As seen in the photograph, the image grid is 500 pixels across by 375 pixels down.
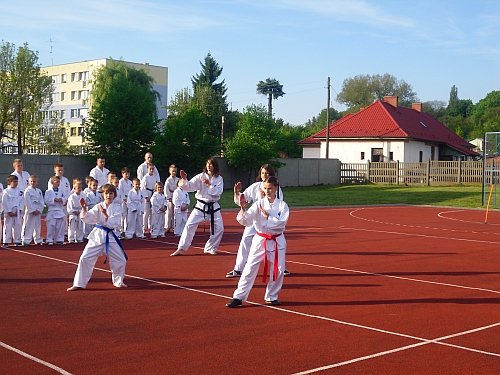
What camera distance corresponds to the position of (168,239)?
1842 centimetres

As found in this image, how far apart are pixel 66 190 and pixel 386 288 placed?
973 cm

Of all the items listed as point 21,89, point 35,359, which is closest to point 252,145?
point 21,89

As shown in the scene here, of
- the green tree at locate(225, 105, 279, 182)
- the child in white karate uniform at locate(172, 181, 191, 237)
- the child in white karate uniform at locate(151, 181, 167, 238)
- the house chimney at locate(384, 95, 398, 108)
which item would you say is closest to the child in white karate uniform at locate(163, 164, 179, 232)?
the child in white karate uniform at locate(151, 181, 167, 238)

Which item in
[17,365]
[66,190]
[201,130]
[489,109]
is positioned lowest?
[17,365]

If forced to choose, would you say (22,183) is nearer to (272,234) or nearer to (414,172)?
(272,234)

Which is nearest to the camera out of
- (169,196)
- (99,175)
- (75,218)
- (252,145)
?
(75,218)

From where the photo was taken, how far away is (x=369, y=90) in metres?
96.6

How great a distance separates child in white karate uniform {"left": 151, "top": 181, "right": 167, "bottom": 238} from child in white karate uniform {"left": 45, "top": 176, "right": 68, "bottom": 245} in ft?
8.87

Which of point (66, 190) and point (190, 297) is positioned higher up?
point (66, 190)

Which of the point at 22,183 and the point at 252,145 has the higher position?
the point at 252,145

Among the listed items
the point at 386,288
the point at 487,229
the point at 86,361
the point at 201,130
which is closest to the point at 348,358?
the point at 86,361

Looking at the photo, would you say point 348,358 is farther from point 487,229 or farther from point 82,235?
point 487,229

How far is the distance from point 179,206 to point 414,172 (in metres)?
33.6

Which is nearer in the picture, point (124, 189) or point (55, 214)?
point (55, 214)
